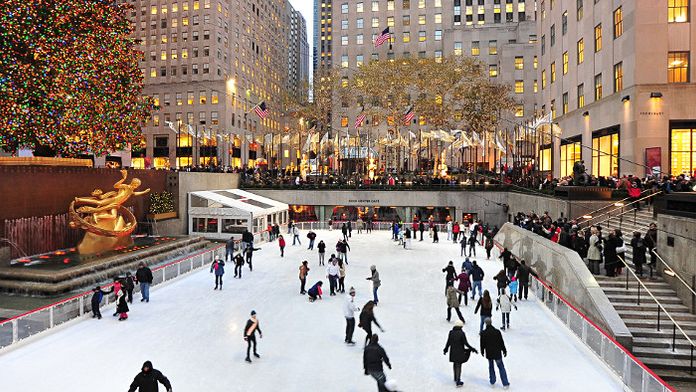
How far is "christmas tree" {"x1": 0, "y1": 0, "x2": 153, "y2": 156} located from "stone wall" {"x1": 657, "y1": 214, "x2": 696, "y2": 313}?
2649cm

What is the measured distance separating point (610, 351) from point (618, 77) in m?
23.1

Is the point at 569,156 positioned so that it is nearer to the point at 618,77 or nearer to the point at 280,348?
the point at 618,77

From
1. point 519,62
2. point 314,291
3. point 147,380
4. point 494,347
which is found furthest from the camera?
point 519,62

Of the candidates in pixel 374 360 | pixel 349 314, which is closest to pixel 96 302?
pixel 349 314

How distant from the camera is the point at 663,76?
23.7 metres

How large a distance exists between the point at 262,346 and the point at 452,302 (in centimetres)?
500

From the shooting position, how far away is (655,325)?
1129 centimetres

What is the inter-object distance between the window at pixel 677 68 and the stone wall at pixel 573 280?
12.9 metres

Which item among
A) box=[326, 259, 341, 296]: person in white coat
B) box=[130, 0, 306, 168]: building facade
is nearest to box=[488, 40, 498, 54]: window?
box=[130, 0, 306, 168]: building facade

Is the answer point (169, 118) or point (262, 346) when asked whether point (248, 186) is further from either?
point (169, 118)

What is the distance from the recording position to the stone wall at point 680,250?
1185 centimetres

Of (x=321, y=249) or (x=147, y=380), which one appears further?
(x=321, y=249)

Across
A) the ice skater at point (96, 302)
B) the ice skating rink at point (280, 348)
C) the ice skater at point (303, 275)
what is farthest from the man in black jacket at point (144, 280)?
the ice skater at point (303, 275)

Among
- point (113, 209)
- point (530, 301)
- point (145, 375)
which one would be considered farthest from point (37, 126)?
point (530, 301)
